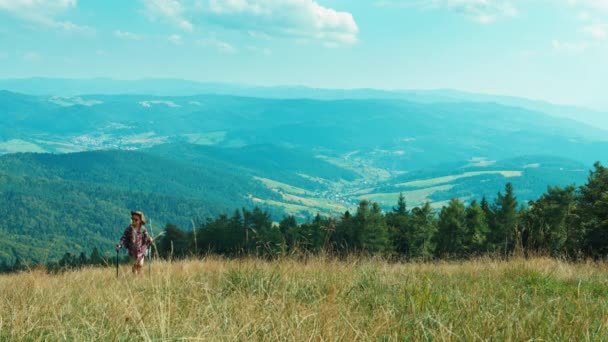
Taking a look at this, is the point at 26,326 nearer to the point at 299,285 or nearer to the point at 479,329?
the point at 299,285

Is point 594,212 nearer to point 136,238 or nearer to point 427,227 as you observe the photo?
point 136,238

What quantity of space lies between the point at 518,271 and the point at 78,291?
642 centimetres

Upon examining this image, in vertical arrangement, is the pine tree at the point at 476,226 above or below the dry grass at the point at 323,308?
below

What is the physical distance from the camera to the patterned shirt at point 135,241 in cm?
989

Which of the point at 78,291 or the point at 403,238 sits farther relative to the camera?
the point at 403,238

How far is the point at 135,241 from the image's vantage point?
393 inches

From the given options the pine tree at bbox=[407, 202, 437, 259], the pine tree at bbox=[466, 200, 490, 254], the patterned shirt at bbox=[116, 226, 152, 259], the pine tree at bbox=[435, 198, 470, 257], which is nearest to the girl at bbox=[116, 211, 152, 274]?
the patterned shirt at bbox=[116, 226, 152, 259]

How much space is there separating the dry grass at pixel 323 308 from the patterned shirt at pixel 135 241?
7.74 ft

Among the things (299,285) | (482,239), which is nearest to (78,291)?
(299,285)

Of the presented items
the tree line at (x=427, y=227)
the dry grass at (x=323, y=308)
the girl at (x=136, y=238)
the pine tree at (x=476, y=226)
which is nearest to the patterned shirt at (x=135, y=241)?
the girl at (x=136, y=238)

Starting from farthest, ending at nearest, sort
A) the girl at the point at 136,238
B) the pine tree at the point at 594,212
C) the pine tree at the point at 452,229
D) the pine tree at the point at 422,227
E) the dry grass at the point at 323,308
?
the pine tree at the point at 452,229, the pine tree at the point at 422,227, the pine tree at the point at 594,212, the girl at the point at 136,238, the dry grass at the point at 323,308

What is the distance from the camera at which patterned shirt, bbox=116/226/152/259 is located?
9.89 metres

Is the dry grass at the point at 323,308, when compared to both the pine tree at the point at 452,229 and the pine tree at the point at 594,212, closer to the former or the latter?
the pine tree at the point at 594,212

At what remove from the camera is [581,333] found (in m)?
3.68
